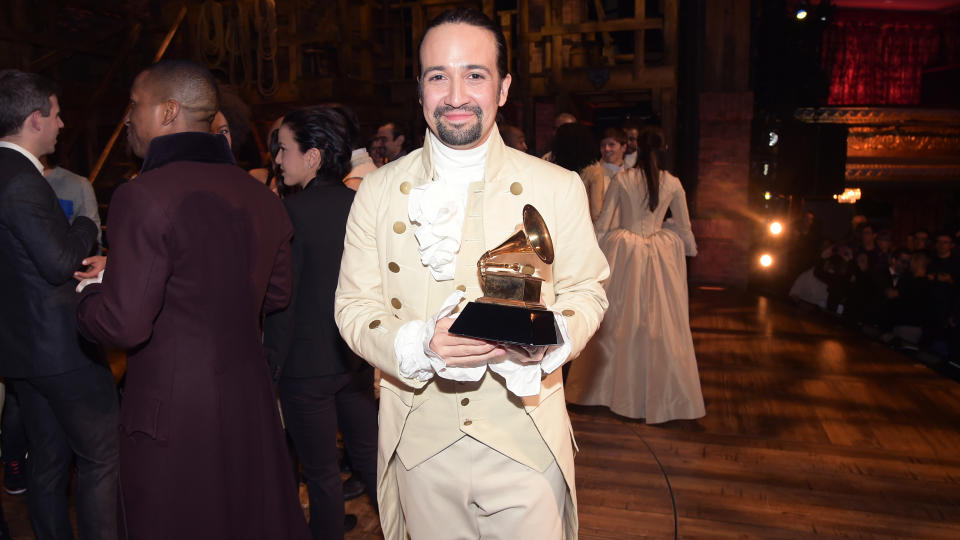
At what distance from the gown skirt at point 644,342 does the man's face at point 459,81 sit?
3266mm

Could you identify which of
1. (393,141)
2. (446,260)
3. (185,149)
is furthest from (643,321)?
(185,149)

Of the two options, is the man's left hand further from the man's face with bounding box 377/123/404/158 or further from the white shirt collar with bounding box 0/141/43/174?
the man's face with bounding box 377/123/404/158

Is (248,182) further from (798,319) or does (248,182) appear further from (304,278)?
(798,319)

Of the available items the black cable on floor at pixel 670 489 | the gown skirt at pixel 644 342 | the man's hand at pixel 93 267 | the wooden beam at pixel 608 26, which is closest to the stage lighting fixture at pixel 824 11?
the wooden beam at pixel 608 26

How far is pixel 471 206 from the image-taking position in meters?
1.68

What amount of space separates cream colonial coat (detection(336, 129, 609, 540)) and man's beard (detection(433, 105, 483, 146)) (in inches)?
4.0

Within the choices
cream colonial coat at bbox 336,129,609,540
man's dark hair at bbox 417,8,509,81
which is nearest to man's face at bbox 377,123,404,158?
cream colonial coat at bbox 336,129,609,540

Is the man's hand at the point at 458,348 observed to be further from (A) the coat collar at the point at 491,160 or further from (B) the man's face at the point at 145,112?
(B) the man's face at the point at 145,112

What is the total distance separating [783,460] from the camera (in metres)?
4.05

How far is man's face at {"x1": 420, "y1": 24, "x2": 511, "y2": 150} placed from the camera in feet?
5.13

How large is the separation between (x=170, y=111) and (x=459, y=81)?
3.09 feet

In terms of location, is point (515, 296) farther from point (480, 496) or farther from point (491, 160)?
point (480, 496)

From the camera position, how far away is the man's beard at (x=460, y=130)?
1593 millimetres

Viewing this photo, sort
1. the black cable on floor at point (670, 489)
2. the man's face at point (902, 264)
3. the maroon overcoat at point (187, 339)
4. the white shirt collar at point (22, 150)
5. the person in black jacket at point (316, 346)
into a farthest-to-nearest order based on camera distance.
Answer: the man's face at point (902, 264)
the black cable on floor at point (670, 489)
the person in black jacket at point (316, 346)
the white shirt collar at point (22, 150)
the maroon overcoat at point (187, 339)
